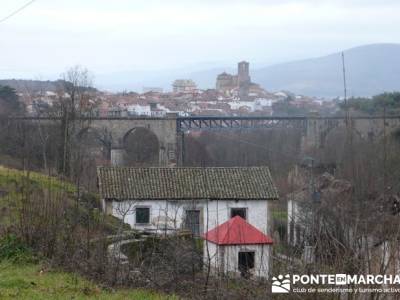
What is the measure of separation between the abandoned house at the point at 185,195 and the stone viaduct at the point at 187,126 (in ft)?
57.7

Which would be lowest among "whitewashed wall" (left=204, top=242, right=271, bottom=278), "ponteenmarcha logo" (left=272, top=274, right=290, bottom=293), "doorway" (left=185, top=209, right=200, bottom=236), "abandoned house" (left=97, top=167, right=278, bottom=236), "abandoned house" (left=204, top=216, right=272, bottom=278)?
"doorway" (left=185, top=209, right=200, bottom=236)

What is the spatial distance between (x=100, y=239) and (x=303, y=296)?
3.27m

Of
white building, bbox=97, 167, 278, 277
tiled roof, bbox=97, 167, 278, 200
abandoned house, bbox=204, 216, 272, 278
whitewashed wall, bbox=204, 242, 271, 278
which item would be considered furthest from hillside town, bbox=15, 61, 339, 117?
whitewashed wall, bbox=204, 242, 271, 278

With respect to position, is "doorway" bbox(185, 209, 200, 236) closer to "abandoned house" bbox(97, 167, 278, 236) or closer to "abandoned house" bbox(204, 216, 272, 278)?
"abandoned house" bbox(97, 167, 278, 236)

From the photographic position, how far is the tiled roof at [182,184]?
66.2ft

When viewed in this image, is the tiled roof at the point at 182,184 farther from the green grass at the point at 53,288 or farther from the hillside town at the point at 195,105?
the hillside town at the point at 195,105

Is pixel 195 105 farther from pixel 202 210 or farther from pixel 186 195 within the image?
pixel 202 210

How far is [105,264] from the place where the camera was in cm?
787

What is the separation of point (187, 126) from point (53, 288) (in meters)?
41.0

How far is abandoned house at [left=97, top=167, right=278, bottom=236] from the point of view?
19859mm

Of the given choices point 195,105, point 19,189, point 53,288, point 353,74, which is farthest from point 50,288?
point 353,74

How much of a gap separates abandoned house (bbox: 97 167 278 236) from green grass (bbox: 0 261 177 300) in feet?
38.1

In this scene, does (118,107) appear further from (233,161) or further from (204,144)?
(233,161)

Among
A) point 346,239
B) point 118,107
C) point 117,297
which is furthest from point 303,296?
point 118,107
